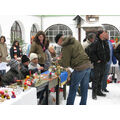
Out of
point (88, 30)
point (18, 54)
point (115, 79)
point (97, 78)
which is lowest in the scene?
point (115, 79)

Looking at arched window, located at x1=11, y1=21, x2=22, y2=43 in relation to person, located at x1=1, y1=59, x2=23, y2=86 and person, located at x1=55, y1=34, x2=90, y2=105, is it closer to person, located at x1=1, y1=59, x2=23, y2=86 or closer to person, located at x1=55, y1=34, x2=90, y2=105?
person, located at x1=1, y1=59, x2=23, y2=86

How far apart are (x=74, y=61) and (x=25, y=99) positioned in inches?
36.3

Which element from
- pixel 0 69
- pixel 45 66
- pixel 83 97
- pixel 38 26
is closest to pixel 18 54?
pixel 0 69

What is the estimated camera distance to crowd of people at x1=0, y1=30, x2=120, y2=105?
2.75 meters

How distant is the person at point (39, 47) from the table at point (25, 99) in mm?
1610

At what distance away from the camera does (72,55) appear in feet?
9.04

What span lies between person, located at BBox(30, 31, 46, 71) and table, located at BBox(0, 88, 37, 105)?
161 centimetres

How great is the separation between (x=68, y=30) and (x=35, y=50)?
9514mm

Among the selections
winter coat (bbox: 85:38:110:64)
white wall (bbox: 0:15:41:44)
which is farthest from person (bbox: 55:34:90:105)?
white wall (bbox: 0:15:41:44)

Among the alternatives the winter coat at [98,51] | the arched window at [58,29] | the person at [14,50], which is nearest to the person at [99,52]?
the winter coat at [98,51]

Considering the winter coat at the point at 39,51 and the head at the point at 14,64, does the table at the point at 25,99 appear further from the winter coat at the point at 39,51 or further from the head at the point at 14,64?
the winter coat at the point at 39,51

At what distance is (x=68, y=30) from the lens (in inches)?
524

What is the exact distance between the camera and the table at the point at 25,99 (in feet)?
6.53

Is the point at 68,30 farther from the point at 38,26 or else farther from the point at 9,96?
the point at 9,96
